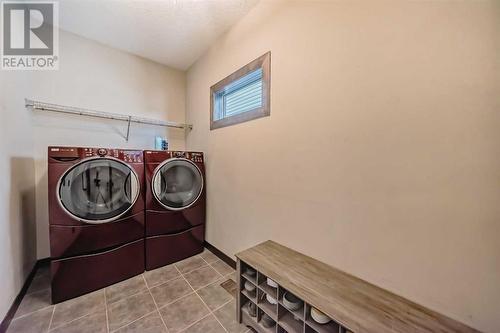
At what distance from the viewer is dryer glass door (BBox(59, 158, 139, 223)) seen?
60.7 inches

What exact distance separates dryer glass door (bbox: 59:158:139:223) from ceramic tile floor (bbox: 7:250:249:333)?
2.25ft

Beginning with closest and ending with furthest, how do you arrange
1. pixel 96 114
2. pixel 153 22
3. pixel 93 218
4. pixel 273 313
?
1. pixel 273 313
2. pixel 93 218
3. pixel 153 22
4. pixel 96 114

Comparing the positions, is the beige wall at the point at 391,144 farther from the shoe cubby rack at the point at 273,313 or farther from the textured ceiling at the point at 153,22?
the textured ceiling at the point at 153,22

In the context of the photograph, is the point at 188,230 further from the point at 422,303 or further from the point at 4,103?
the point at 422,303

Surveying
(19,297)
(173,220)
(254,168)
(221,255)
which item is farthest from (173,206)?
(19,297)

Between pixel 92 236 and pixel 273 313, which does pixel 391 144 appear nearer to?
pixel 273 313

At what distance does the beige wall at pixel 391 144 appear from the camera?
2.61ft

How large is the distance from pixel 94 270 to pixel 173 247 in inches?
27.9

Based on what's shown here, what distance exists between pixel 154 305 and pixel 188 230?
0.82 m

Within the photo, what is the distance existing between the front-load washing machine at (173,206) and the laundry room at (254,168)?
2 centimetres

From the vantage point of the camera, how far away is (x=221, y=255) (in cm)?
228

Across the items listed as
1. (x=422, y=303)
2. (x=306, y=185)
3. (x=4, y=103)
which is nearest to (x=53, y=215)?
(x=4, y=103)

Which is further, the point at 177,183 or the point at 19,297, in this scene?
the point at 177,183

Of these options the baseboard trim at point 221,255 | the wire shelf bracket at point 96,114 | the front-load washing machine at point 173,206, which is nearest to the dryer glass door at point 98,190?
the front-load washing machine at point 173,206
